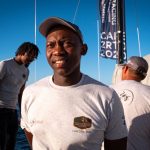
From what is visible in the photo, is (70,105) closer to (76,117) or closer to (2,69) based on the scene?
(76,117)

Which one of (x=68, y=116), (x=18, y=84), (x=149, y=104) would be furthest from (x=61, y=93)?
(x=18, y=84)

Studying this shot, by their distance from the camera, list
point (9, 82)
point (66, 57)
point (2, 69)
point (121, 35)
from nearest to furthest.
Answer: point (66, 57)
point (2, 69)
point (9, 82)
point (121, 35)

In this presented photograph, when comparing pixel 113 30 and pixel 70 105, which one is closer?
pixel 70 105

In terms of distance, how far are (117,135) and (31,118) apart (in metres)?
0.77

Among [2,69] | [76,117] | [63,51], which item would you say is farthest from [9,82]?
[76,117]

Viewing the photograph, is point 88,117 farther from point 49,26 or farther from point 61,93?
point 49,26

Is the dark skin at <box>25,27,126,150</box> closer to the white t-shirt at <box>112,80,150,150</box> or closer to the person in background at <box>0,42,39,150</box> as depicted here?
the white t-shirt at <box>112,80,150,150</box>

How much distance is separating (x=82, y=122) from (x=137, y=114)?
1.44 metres

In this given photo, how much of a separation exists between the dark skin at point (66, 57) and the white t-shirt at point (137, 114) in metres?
1.04

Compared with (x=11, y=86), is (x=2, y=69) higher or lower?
higher

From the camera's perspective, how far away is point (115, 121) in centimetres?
269

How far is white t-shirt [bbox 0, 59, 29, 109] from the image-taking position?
6.10 meters

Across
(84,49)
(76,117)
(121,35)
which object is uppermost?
(121,35)

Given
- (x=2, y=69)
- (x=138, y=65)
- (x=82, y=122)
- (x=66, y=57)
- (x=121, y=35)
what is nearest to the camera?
(x=82, y=122)
